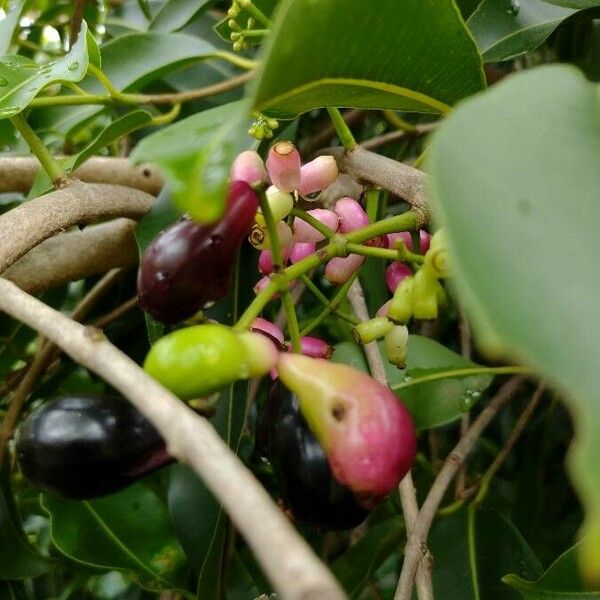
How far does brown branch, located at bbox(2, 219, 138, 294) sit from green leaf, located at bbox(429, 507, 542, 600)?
507 millimetres

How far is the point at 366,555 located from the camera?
3.24ft

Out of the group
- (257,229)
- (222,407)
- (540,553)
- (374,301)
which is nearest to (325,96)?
(257,229)

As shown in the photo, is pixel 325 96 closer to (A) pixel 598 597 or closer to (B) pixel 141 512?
(A) pixel 598 597

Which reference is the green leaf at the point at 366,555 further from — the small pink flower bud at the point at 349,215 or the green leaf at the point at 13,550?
the small pink flower bud at the point at 349,215

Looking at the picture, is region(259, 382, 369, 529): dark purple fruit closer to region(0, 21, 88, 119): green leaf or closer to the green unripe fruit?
the green unripe fruit

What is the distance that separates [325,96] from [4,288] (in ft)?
0.80

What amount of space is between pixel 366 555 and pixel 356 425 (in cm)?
64

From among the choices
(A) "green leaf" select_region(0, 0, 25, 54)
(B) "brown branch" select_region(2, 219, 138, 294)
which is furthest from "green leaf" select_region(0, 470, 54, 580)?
(A) "green leaf" select_region(0, 0, 25, 54)

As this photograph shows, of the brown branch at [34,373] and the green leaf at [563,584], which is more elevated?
the brown branch at [34,373]

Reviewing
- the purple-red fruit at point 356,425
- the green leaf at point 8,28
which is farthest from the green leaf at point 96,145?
the purple-red fruit at point 356,425

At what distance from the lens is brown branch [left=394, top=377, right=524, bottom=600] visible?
600mm

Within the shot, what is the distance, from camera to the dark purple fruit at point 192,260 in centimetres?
48

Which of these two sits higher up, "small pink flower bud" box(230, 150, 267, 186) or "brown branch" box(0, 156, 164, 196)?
"small pink flower bud" box(230, 150, 267, 186)

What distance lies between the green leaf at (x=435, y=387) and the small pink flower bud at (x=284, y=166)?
0.76ft
